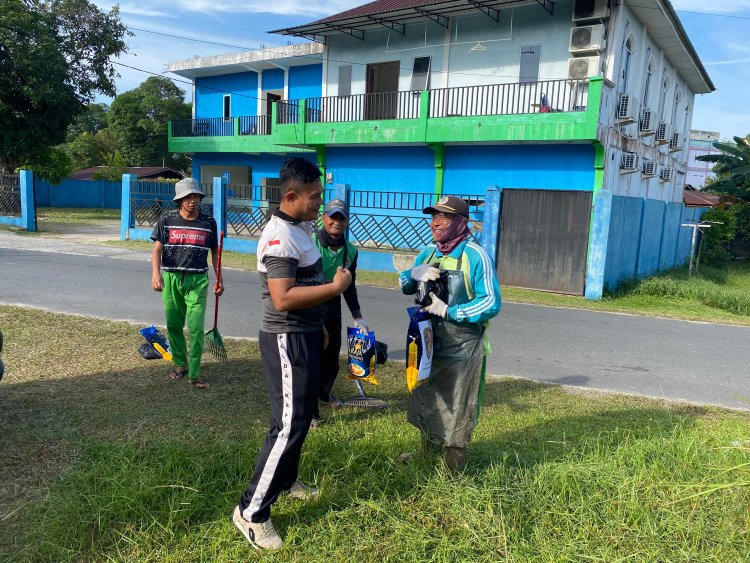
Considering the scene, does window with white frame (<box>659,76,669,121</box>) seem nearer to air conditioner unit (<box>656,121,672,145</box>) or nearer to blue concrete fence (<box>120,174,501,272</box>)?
air conditioner unit (<box>656,121,672,145</box>)

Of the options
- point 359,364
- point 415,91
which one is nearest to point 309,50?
point 415,91

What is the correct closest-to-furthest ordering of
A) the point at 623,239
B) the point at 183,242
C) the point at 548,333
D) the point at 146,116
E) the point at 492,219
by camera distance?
the point at 183,242
the point at 548,333
the point at 492,219
the point at 623,239
the point at 146,116

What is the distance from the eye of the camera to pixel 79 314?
721 centimetres

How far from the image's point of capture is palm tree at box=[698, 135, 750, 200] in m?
22.3

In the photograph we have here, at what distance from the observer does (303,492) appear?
3.01 m

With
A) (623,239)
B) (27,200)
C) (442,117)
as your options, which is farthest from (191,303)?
(27,200)

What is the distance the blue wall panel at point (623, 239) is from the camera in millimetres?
10875

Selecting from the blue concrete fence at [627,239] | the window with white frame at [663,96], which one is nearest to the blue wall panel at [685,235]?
the blue concrete fence at [627,239]

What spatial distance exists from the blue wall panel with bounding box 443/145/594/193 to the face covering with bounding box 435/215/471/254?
40.9ft

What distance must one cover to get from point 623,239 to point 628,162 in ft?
16.1

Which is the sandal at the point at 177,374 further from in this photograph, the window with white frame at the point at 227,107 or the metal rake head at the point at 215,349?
the window with white frame at the point at 227,107

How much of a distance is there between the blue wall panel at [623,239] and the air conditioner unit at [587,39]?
13.8 ft

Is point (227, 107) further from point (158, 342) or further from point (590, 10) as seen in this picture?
point (158, 342)

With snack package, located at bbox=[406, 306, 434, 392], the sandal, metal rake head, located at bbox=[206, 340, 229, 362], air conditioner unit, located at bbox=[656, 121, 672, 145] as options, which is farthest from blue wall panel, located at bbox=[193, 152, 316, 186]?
snack package, located at bbox=[406, 306, 434, 392]
